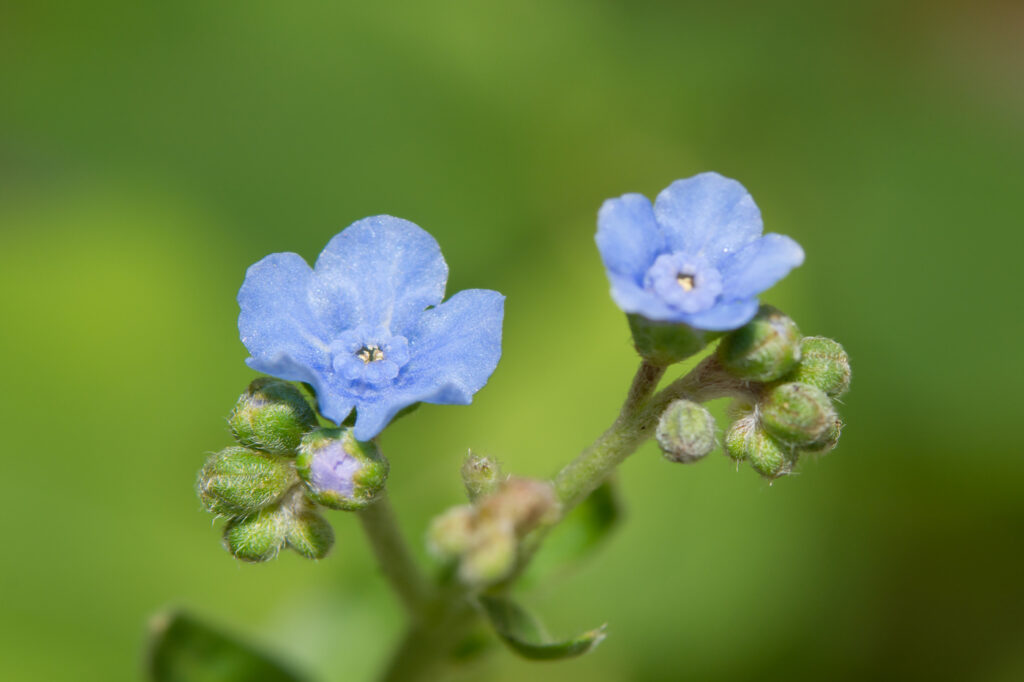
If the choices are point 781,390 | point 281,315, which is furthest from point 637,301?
point 281,315

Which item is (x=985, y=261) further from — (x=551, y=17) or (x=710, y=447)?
(x=710, y=447)

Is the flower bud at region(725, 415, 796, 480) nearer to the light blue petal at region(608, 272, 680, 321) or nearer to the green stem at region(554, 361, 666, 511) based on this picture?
the green stem at region(554, 361, 666, 511)

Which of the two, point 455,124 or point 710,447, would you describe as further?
point 455,124

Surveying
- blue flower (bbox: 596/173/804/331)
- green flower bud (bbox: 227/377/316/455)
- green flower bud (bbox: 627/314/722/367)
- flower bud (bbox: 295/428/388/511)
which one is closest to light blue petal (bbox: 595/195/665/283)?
blue flower (bbox: 596/173/804/331)

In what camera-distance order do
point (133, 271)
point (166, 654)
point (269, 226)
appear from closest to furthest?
point (166, 654)
point (133, 271)
point (269, 226)

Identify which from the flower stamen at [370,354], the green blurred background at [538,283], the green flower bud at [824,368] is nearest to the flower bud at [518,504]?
the flower stamen at [370,354]

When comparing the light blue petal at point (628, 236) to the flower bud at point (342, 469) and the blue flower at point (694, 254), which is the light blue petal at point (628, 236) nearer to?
the blue flower at point (694, 254)

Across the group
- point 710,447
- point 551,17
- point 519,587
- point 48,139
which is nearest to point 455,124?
point 551,17
